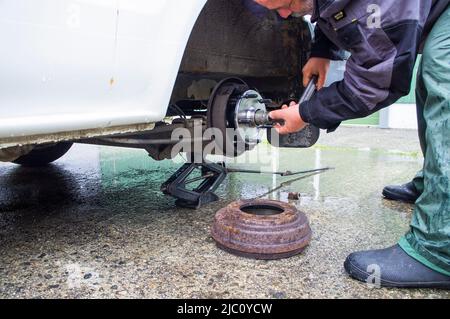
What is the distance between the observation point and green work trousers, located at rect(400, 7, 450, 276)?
102 centimetres

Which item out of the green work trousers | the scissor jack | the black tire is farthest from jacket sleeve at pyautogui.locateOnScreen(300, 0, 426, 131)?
the black tire

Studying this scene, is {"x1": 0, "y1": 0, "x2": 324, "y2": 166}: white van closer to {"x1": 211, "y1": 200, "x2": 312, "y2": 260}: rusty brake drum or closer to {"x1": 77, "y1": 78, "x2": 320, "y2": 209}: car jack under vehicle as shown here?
{"x1": 77, "y1": 78, "x2": 320, "y2": 209}: car jack under vehicle

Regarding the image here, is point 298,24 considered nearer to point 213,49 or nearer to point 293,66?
point 293,66

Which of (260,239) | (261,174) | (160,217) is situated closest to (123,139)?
(160,217)

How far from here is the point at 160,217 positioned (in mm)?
1695

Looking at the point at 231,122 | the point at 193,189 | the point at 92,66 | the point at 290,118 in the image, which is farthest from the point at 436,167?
the point at 193,189

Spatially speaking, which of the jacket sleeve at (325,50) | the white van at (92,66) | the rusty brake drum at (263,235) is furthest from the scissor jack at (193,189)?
the jacket sleeve at (325,50)

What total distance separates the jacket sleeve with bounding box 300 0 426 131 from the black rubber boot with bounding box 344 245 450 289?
0.40 metres

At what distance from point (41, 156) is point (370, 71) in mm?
2378

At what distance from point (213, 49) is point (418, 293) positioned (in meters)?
1.24

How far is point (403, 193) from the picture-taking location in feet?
6.39

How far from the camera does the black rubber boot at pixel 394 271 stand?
106 centimetres

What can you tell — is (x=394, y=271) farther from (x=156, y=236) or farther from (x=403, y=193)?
(x=403, y=193)

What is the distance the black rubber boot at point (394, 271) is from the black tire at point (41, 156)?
2.10 m
